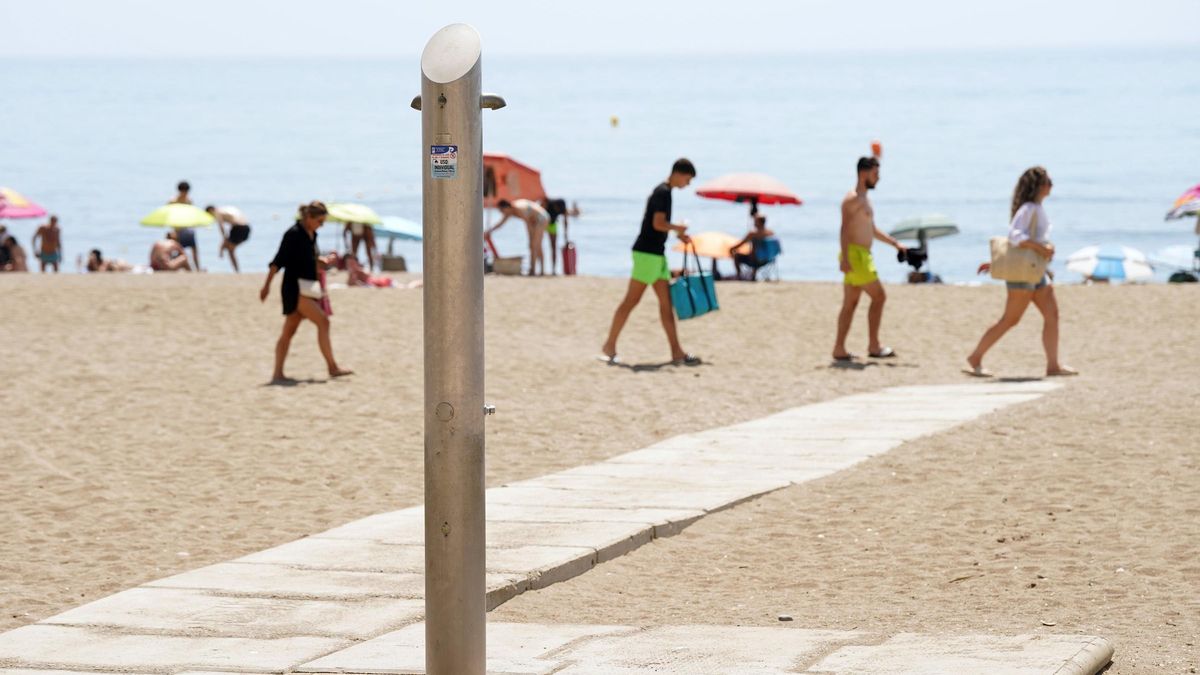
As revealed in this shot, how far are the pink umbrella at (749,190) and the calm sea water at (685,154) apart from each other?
8890 mm

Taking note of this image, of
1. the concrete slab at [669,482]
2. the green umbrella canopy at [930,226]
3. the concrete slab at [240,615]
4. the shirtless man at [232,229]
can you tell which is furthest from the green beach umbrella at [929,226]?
the concrete slab at [240,615]

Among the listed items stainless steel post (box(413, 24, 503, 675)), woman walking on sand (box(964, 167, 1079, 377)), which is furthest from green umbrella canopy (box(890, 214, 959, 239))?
stainless steel post (box(413, 24, 503, 675))

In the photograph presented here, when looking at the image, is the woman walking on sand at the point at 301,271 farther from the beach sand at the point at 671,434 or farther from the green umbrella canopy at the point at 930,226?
the green umbrella canopy at the point at 930,226

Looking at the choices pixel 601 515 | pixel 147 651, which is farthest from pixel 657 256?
pixel 147 651

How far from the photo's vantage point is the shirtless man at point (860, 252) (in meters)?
12.3

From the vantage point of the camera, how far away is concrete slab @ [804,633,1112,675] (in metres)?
4.52

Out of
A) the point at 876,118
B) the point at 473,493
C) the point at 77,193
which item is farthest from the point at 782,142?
the point at 473,493

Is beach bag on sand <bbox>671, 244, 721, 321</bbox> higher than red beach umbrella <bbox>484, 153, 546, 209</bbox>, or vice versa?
red beach umbrella <bbox>484, 153, 546, 209</bbox>

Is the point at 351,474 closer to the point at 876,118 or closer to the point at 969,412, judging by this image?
the point at 969,412

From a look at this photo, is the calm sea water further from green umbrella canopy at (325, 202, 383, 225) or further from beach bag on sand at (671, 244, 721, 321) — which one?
green umbrella canopy at (325, 202, 383, 225)

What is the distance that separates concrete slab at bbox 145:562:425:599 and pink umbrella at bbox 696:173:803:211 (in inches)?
652

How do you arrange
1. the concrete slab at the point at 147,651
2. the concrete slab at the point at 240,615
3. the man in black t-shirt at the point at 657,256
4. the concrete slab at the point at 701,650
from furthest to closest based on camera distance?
the man in black t-shirt at the point at 657,256, the concrete slab at the point at 240,615, the concrete slab at the point at 147,651, the concrete slab at the point at 701,650

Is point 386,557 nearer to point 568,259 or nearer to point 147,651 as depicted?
point 147,651

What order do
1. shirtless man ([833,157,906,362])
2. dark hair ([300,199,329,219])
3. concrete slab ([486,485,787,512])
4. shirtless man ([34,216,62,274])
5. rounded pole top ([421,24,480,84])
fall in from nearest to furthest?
rounded pole top ([421,24,480,84]) < concrete slab ([486,485,787,512]) < dark hair ([300,199,329,219]) < shirtless man ([833,157,906,362]) < shirtless man ([34,216,62,274])
